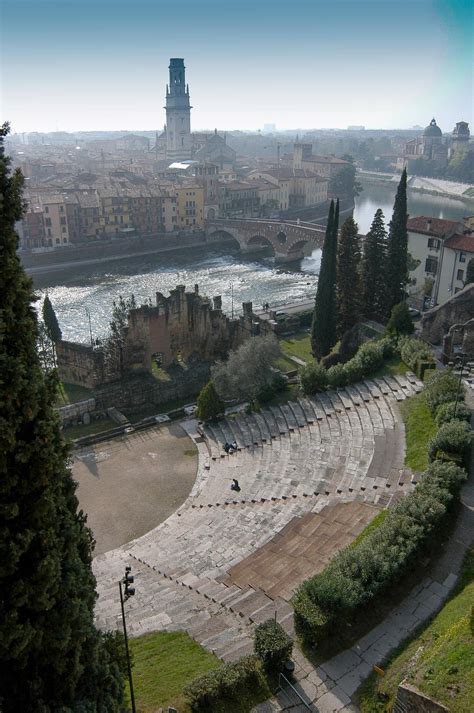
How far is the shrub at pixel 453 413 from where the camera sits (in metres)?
25.6

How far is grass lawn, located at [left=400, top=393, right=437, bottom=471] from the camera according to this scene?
25609 millimetres

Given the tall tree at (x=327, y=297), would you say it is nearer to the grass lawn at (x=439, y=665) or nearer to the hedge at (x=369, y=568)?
the hedge at (x=369, y=568)

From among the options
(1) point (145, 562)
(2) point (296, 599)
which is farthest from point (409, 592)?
(1) point (145, 562)

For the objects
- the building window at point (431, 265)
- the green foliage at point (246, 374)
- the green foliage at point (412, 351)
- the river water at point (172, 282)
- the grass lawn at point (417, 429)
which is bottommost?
the river water at point (172, 282)

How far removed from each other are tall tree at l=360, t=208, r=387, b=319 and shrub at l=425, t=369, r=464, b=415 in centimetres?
1721

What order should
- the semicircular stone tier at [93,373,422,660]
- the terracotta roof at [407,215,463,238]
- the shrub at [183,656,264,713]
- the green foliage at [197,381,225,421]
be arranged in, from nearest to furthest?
1. the shrub at [183,656,264,713]
2. the semicircular stone tier at [93,373,422,660]
3. the green foliage at [197,381,225,421]
4. the terracotta roof at [407,215,463,238]

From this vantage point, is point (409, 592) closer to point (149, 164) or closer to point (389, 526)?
point (389, 526)

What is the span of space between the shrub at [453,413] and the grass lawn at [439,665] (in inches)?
404

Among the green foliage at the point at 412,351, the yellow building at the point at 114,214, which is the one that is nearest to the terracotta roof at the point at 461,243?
the green foliage at the point at 412,351

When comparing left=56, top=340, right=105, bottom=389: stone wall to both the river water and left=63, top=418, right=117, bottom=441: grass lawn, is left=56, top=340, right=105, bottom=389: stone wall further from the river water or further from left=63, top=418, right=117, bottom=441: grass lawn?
the river water

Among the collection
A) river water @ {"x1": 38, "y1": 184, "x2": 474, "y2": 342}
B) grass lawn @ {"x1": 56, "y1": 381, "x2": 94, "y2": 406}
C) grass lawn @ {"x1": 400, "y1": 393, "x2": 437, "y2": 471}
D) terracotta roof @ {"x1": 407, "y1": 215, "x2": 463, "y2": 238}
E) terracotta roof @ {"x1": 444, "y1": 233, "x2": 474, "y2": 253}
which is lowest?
river water @ {"x1": 38, "y1": 184, "x2": 474, "y2": 342}

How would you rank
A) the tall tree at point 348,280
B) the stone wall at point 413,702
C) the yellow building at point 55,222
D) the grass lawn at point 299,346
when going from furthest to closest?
the yellow building at point 55,222 < the grass lawn at point 299,346 < the tall tree at point 348,280 < the stone wall at point 413,702

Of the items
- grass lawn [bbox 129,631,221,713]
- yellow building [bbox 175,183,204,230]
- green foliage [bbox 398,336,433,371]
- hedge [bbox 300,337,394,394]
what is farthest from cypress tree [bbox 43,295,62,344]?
yellow building [bbox 175,183,204,230]

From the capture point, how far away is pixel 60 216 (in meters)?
90.4
